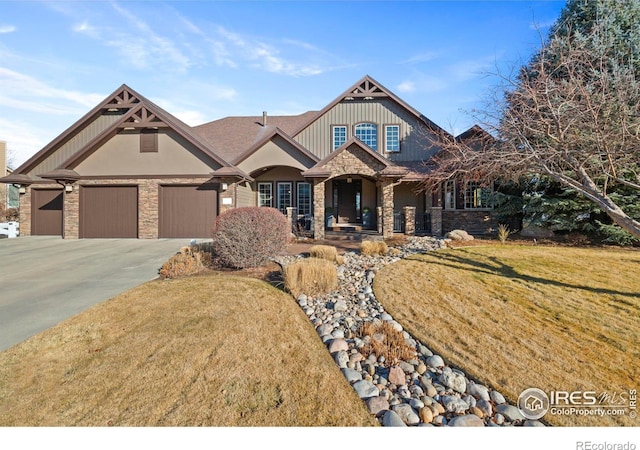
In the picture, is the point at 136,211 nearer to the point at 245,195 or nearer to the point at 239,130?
the point at 245,195

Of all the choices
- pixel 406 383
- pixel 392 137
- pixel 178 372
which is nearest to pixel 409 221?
pixel 392 137

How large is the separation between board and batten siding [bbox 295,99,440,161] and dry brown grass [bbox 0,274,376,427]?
44.0 ft

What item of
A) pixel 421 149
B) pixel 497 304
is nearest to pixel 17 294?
pixel 497 304

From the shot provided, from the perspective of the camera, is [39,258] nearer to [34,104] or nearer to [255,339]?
[34,104]

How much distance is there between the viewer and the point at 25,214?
1559cm

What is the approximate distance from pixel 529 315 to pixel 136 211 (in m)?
16.0

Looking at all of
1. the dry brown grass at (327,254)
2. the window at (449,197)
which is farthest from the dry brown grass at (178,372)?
the window at (449,197)

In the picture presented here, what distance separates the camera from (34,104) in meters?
12.1

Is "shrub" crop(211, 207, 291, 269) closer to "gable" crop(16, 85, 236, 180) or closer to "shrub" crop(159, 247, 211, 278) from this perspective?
"shrub" crop(159, 247, 211, 278)

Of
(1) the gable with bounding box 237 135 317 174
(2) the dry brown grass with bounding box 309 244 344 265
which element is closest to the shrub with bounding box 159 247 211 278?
(2) the dry brown grass with bounding box 309 244 344 265

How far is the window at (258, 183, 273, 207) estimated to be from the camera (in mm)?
17391

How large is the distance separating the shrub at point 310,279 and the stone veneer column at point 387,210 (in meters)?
6.68
